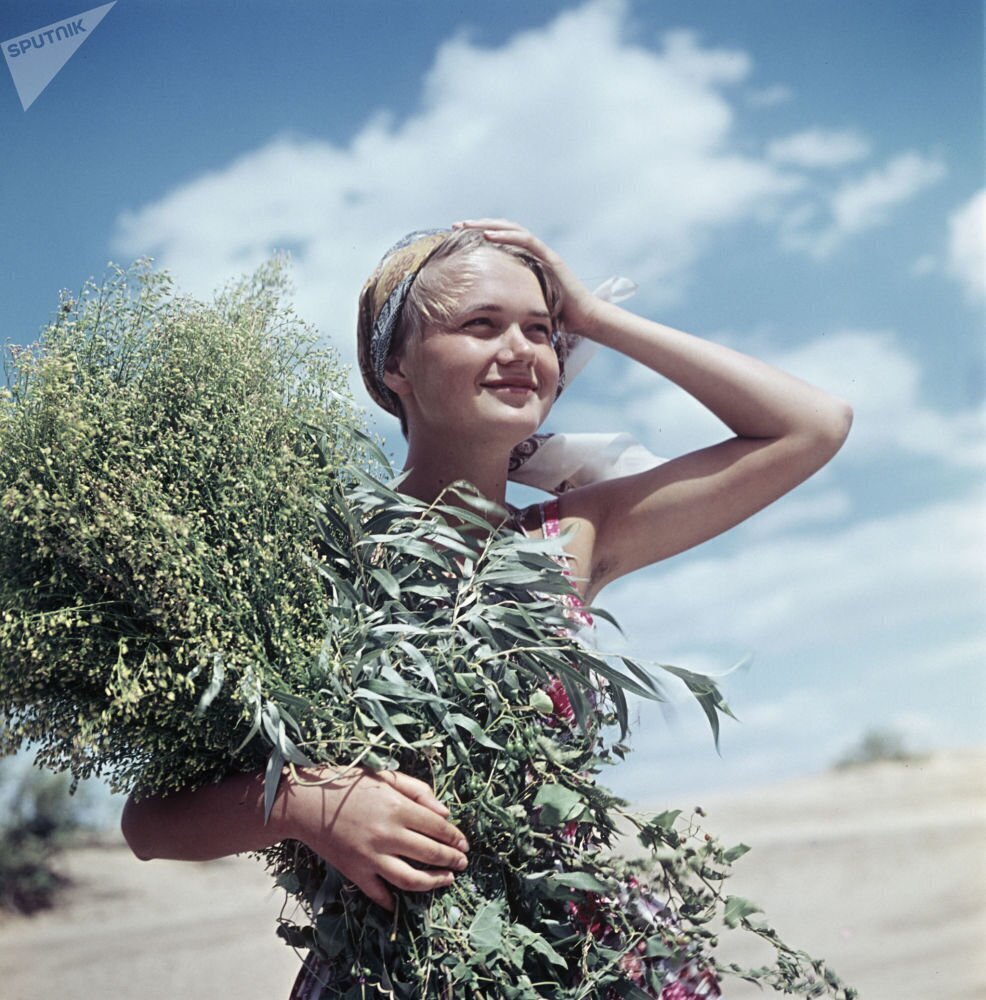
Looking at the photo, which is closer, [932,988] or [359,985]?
[359,985]

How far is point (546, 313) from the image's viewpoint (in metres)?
1.85

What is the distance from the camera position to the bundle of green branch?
1.27 m

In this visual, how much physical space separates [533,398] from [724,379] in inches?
15.1

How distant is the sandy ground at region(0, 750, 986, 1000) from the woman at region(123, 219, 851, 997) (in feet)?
26.9

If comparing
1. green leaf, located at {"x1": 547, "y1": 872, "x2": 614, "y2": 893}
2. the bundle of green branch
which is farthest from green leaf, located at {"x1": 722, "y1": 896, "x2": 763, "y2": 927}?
green leaf, located at {"x1": 547, "y1": 872, "x2": 614, "y2": 893}

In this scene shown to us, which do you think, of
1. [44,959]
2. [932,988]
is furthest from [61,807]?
[932,988]

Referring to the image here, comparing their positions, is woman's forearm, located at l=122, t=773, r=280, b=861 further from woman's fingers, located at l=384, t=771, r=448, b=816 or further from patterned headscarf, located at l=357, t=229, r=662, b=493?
patterned headscarf, located at l=357, t=229, r=662, b=493

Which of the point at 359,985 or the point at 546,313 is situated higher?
the point at 546,313

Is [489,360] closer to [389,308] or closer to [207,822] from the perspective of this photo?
[389,308]

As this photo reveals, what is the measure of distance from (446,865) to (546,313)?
916 mm

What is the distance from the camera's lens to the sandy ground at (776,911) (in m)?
10.8

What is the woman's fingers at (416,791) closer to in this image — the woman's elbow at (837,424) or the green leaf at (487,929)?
the green leaf at (487,929)

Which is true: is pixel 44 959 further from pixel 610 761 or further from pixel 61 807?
pixel 610 761

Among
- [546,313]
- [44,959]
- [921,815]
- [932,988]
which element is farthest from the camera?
[921,815]
